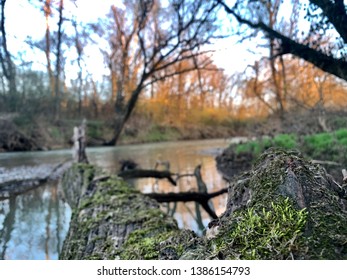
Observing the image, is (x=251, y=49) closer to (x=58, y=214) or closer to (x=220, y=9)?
(x=220, y=9)

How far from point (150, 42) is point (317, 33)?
169 cm

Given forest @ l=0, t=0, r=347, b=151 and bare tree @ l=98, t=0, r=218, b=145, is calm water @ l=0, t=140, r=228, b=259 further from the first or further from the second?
bare tree @ l=98, t=0, r=218, b=145

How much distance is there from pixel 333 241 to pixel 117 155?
6046mm

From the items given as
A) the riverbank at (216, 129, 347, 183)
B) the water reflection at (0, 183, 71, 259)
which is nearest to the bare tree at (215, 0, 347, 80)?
the riverbank at (216, 129, 347, 183)

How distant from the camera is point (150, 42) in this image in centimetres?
301

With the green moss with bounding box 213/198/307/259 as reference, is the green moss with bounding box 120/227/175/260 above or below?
below

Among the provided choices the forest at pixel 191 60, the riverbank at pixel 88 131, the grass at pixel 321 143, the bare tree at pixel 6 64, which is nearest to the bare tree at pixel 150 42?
the forest at pixel 191 60

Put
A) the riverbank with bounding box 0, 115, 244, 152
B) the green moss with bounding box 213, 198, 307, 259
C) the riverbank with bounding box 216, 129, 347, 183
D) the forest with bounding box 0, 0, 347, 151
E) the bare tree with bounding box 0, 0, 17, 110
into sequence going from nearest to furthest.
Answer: the green moss with bounding box 213, 198, 307, 259 < the bare tree with bounding box 0, 0, 17, 110 < the forest with bounding box 0, 0, 347, 151 < the riverbank with bounding box 216, 129, 347, 183 < the riverbank with bounding box 0, 115, 244, 152

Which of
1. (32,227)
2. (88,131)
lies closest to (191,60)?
(88,131)

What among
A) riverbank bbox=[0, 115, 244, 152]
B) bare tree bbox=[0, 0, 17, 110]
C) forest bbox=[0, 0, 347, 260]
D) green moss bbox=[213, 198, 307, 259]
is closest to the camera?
green moss bbox=[213, 198, 307, 259]

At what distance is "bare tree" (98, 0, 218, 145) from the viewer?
6.91 ft

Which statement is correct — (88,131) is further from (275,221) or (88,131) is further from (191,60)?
(275,221)

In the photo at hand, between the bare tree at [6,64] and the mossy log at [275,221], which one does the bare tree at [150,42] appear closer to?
the bare tree at [6,64]
